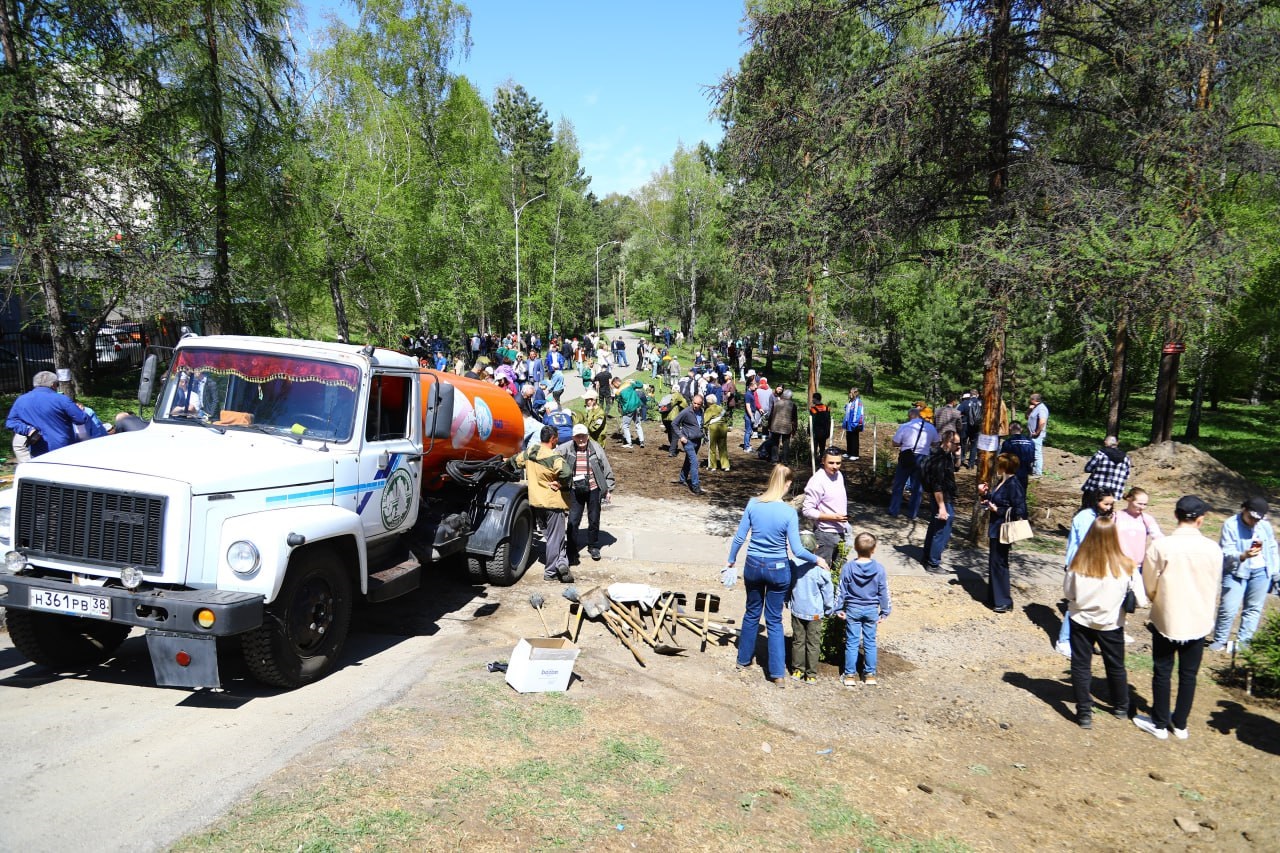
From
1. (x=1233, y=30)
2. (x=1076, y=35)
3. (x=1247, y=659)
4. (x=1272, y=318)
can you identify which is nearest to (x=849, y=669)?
(x=1247, y=659)

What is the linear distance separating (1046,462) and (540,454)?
49.2ft

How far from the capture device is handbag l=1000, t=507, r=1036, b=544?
8.46 metres

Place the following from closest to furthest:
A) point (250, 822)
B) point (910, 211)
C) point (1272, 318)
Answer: point (250, 822), point (910, 211), point (1272, 318)

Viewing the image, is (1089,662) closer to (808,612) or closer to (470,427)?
(808,612)

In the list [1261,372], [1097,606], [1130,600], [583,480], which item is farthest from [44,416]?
[1261,372]

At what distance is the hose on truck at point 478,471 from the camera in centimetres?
880

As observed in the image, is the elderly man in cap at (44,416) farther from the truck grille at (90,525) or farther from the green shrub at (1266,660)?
the green shrub at (1266,660)

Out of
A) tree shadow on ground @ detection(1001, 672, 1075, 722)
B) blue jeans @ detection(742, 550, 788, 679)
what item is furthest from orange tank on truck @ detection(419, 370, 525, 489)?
tree shadow on ground @ detection(1001, 672, 1075, 722)

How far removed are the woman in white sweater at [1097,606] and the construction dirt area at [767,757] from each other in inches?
14.1

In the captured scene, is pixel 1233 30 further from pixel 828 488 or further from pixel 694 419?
pixel 694 419

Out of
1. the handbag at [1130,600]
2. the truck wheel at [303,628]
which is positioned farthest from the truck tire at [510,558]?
the handbag at [1130,600]

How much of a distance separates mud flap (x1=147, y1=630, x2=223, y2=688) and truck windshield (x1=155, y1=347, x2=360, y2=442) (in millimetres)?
1857

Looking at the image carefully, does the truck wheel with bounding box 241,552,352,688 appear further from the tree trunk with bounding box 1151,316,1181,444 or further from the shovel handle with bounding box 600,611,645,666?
the tree trunk with bounding box 1151,316,1181,444

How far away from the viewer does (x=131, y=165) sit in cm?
1395
